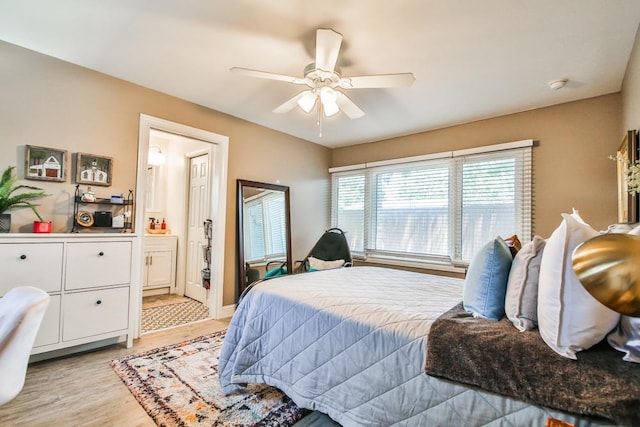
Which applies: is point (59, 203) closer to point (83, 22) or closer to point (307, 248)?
point (83, 22)

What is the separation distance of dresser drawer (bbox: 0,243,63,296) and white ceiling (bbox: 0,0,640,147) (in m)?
1.57

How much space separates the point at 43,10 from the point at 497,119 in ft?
13.7

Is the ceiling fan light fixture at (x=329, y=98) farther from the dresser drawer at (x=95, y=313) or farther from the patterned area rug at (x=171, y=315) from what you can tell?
the patterned area rug at (x=171, y=315)

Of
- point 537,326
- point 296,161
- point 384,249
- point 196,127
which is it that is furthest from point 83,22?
point 384,249

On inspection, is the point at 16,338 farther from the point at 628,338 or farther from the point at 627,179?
the point at 627,179

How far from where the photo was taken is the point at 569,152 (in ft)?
9.98

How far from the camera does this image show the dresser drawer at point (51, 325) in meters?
2.23

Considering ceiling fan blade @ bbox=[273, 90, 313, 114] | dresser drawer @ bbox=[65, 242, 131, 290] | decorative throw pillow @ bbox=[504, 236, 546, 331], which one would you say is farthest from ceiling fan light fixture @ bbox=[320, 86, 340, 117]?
dresser drawer @ bbox=[65, 242, 131, 290]

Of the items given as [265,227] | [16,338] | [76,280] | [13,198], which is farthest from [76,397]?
[265,227]

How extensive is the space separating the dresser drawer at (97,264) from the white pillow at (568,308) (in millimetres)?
2972

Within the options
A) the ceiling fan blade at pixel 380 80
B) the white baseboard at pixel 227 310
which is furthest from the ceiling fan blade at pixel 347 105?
the white baseboard at pixel 227 310

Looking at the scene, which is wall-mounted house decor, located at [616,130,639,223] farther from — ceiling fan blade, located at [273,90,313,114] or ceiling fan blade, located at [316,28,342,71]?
ceiling fan blade, located at [273,90,313,114]

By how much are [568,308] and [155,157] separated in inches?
211

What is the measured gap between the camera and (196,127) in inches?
133
